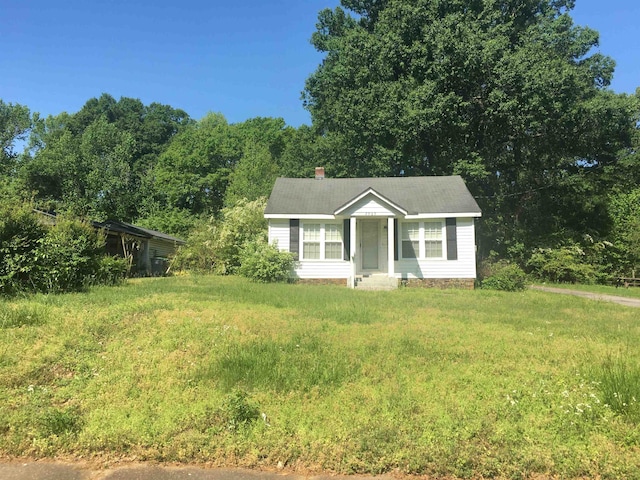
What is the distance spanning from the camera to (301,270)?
16844 millimetres

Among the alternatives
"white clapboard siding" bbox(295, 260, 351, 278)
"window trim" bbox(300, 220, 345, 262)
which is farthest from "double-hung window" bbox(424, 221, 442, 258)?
"window trim" bbox(300, 220, 345, 262)

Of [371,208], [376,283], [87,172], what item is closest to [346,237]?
[371,208]

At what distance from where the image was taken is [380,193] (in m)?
16.4

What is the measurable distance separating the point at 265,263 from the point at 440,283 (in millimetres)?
6631

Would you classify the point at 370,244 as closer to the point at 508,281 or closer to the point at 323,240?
the point at 323,240

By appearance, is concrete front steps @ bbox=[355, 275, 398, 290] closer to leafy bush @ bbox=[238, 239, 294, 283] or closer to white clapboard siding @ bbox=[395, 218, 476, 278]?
white clapboard siding @ bbox=[395, 218, 476, 278]

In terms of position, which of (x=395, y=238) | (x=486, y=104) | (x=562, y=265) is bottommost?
(x=562, y=265)

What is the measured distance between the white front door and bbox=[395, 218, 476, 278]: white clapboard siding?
3.79ft

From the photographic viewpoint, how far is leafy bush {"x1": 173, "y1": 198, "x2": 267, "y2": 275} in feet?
64.2

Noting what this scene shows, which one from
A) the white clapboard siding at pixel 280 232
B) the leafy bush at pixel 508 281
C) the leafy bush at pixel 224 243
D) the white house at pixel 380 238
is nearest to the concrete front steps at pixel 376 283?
the white house at pixel 380 238

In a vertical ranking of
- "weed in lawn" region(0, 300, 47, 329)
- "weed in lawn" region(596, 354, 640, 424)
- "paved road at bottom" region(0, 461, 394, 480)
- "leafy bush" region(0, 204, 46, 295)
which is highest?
"leafy bush" region(0, 204, 46, 295)

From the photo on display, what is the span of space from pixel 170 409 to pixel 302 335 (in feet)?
8.47

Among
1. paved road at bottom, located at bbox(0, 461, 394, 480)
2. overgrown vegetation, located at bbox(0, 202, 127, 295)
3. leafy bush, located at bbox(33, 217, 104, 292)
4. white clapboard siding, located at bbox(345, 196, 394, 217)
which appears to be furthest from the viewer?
white clapboard siding, located at bbox(345, 196, 394, 217)

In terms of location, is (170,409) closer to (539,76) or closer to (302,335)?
(302,335)
